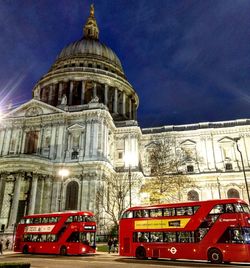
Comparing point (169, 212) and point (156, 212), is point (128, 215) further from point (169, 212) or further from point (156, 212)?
point (169, 212)

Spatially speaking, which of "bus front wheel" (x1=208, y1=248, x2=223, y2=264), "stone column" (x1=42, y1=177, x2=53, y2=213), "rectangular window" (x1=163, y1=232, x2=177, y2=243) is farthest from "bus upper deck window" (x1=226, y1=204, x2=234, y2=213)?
"stone column" (x1=42, y1=177, x2=53, y2=213)

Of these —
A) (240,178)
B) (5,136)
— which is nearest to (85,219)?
(5,136)

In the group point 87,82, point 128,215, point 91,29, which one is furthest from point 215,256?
point 91,29

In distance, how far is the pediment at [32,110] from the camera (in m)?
45.9

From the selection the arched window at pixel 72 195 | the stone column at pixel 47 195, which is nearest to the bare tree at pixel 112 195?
the arched window at pixel 72 195

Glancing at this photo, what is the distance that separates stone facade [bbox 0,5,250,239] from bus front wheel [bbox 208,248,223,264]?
2252 centimetres

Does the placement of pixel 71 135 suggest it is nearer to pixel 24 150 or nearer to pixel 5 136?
pixel 24 150

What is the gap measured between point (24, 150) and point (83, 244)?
25.2 metres

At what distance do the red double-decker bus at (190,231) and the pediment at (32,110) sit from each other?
28663mm

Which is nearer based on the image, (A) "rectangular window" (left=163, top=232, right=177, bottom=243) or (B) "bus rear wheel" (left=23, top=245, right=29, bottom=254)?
(A) "rectangular window" (left=163, top=232, right=177, bottom=243)

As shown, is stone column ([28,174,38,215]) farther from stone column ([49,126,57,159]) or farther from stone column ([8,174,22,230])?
stone column ([49,126,57,159])

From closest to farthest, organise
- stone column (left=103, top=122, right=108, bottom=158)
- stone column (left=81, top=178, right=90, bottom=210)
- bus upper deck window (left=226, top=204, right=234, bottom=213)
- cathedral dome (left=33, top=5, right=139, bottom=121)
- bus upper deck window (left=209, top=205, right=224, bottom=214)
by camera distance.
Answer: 1. bus upper deck window (left=226, top=204, right=234, bottom=213)
2. bus upper deck window (left=209, top=205, right=224, bottom=214)
3. stone column (left=81, top=178, right=90, bottom=210)
4. stone column (left=103, top=122, right=108, bottom=158)
5. cathedral dome (left=33, top=5, right=139, bottom=121)

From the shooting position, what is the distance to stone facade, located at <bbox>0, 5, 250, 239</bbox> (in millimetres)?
39091

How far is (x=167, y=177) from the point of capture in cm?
3938
